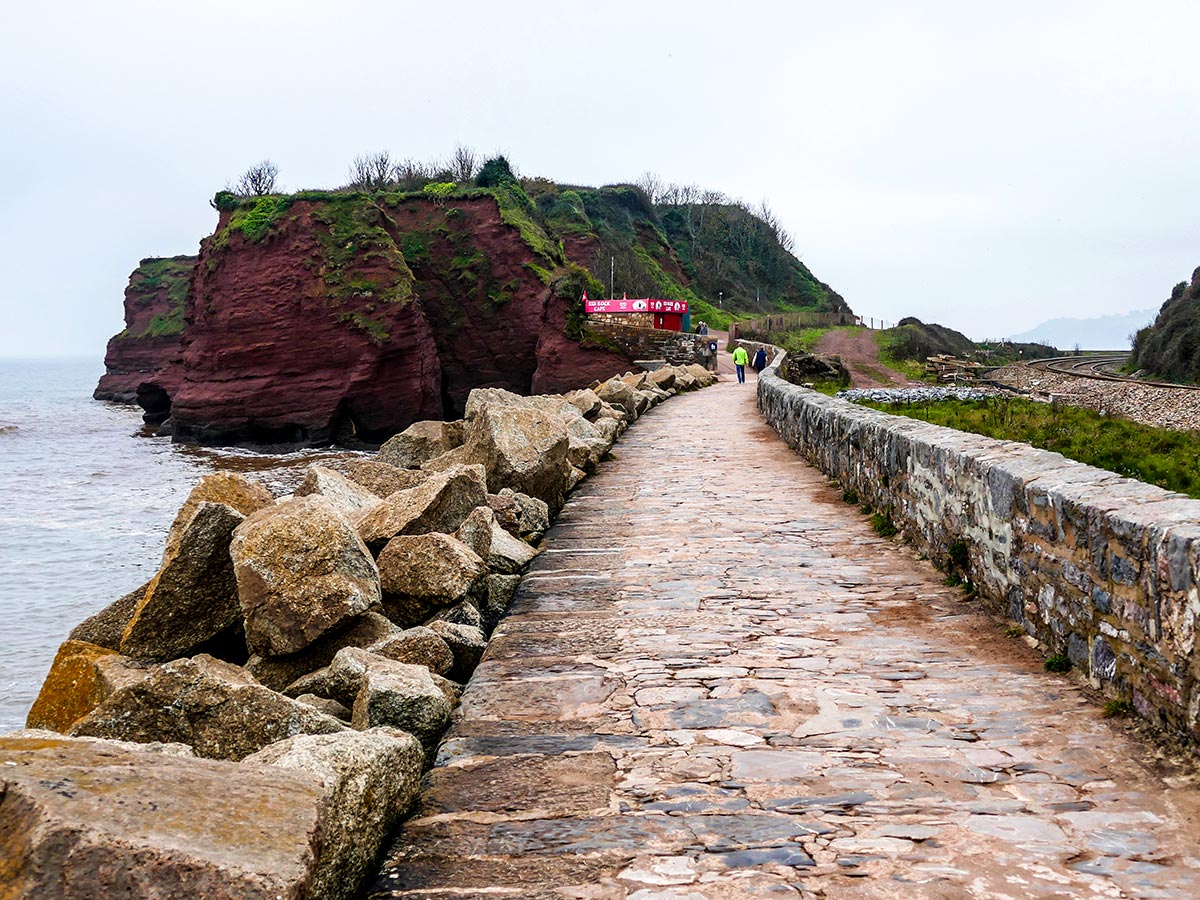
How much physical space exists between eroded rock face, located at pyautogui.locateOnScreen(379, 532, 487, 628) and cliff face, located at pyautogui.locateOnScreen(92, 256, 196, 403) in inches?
2848

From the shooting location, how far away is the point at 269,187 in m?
54.6

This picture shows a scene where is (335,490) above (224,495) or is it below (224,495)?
below

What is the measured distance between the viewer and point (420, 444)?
37.8 feet

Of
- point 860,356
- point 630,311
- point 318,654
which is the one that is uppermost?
point 630,311

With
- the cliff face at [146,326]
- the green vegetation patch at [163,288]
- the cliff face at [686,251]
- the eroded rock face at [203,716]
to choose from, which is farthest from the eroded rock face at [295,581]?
the green vegetation patch at [163,288]

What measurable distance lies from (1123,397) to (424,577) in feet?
77.9

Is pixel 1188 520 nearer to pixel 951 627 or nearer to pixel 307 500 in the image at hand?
pixel 951 627

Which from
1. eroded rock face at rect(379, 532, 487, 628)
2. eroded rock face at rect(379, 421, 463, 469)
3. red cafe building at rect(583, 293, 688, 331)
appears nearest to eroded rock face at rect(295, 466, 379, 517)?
eroded rock face at rect(379, 532, 487, 628)

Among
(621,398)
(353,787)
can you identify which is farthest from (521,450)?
(621,398)

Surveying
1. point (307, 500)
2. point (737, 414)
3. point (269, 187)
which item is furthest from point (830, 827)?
point (269, 187)

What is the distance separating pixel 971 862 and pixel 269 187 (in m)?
58.6

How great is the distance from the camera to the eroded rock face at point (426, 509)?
600 centimetres

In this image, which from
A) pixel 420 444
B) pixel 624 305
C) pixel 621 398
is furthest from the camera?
pixel 624 305

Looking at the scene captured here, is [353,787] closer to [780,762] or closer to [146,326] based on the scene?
[780,762]
